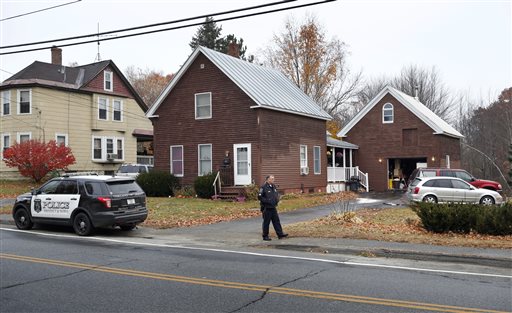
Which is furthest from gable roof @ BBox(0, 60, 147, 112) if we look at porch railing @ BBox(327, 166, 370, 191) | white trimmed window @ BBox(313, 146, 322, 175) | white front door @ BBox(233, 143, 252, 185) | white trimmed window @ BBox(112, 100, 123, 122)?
porch railing @ BBox(327, 166, 370, 191)

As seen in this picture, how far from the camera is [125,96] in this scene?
4234cm

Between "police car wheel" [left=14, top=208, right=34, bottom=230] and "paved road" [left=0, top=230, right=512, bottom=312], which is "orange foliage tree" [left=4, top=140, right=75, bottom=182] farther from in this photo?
"paved road" [left=0, top=230, right=512, bottom=312]

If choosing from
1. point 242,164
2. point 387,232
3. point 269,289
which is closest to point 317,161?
point 242,164

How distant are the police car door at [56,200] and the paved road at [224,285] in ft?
12.8

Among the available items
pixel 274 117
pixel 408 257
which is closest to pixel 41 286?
pixel 408 257

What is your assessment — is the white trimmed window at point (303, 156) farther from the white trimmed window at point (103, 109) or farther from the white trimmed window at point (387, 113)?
the white trimmed window at point (103, 109)

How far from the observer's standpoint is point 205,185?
2600 centimetres

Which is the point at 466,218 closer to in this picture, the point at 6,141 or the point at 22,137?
the point at 22,137

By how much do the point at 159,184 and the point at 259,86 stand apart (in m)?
7.78

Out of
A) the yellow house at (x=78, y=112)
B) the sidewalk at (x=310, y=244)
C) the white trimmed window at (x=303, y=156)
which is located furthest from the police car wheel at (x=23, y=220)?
the yellow house at (x=78, y=112)

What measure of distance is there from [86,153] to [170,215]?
22576 mm

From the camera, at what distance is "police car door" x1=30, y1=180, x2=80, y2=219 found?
49.1ft

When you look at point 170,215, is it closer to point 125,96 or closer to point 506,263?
point 506,263

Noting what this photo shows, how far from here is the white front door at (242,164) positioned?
26.2 m
